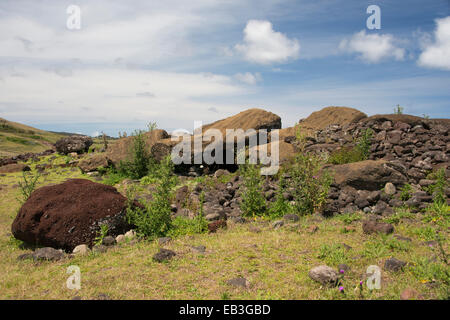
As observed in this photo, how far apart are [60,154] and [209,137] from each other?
13.6 meters

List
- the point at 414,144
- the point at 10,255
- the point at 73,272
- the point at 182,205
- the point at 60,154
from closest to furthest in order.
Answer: the point at 73,272
the point at 10,255
the point at 182,205
the point at 414,144
the point at 60,154

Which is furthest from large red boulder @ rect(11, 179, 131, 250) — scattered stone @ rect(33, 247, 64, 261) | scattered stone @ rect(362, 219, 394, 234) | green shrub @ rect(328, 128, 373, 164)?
green shrub @ rect(328, 128, 373, 164)

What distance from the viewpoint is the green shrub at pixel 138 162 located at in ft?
49.3

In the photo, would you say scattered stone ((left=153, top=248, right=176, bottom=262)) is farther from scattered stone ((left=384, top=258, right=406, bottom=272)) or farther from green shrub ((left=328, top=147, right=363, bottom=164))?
green shrub ((left=328, top=147, right=363, bottom=164))

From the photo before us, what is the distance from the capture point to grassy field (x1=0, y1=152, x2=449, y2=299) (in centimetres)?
479

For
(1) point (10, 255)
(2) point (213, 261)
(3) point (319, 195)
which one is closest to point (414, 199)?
(3) point (319, 195)

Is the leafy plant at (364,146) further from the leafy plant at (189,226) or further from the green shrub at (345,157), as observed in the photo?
the leafy plant at (189,226)

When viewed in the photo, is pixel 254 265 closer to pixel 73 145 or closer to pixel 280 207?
pixel 280 207

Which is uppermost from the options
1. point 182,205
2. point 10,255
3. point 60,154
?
point 60,154

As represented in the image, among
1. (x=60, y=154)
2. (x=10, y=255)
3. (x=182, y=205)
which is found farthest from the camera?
(x=60, y=154)

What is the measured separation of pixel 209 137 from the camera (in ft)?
48.6

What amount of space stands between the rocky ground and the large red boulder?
0.02m

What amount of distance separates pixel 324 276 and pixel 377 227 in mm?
3055
